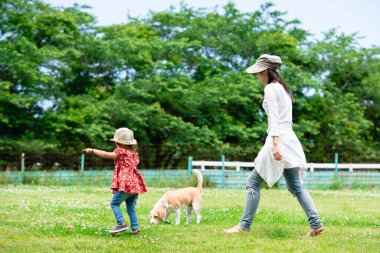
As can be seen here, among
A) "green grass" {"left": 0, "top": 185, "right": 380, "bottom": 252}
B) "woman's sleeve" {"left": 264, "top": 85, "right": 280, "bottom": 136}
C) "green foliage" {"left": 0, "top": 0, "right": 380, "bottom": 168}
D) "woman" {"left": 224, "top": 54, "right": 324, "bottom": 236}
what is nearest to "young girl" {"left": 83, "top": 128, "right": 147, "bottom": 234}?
"green grass" {"left": 0, "top": 185, "right": 380, "bottom": 252}

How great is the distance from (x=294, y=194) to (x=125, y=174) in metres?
2.24

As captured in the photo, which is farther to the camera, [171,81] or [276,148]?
[171,81]

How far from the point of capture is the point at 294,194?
7758 millimetres

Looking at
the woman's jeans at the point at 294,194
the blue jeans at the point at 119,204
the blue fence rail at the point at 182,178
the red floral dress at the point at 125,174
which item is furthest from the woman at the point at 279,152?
the blue fence rail at the point at 182,178

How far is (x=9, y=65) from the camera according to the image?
104 ft

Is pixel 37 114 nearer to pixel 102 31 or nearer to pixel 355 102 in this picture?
pixel 102 31

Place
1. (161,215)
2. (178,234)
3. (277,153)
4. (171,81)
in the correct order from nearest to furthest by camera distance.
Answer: (277,153) → (178,234) → (161,215) → (171,81)

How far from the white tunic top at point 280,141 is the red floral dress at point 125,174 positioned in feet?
5.36

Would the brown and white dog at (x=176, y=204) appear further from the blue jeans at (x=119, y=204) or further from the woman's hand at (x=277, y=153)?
the woman's hand at (x=277, y=153)

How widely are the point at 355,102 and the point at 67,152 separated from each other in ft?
71.8

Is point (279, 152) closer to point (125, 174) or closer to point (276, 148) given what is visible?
point (276, 148)

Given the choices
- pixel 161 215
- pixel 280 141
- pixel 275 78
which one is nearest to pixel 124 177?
pixel 161 215

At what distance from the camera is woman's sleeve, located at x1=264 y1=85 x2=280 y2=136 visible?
746cm

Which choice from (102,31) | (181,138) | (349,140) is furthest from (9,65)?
(349,140)
